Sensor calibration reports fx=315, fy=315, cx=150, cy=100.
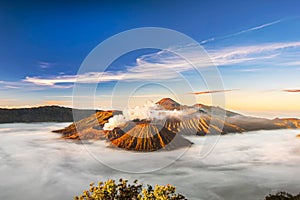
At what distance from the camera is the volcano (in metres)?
55.5

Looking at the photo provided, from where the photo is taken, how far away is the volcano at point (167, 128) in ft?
182

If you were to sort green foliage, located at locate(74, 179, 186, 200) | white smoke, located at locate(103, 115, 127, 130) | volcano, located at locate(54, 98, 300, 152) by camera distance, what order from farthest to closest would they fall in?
volcano, located at locate(54, 98, 300, 152) → white smoke, located at locate(103, 115, 127, 130) → green foliage, located at locate(74, 179, 186, 200)

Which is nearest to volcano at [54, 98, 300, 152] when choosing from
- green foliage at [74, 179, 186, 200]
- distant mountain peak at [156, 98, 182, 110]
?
distant mountain peak at [156, 98, 182, 110]

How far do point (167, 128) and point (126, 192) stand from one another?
58.5 metres

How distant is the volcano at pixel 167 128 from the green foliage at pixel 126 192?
28526mm

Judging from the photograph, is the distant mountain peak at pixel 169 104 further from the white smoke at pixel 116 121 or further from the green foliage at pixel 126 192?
the green foliage at pixel 126 192

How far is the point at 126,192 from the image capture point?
8656 millimetres

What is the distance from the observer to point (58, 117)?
362 feet

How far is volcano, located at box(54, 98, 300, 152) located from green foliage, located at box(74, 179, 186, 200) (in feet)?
93.6

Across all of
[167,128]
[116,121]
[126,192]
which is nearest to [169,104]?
[116,121]

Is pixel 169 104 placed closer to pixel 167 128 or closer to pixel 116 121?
pixel 116 121

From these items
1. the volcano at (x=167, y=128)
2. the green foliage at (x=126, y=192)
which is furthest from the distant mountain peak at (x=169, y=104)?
the green foliage at (x=126, y=192)

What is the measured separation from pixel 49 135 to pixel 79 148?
56.7ft

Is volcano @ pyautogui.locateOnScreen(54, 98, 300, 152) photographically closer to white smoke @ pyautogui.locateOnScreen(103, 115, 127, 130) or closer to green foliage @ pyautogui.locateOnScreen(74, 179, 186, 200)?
white smoke @ pyautogui.locateOnScreen(103, 115, 127, 130)
